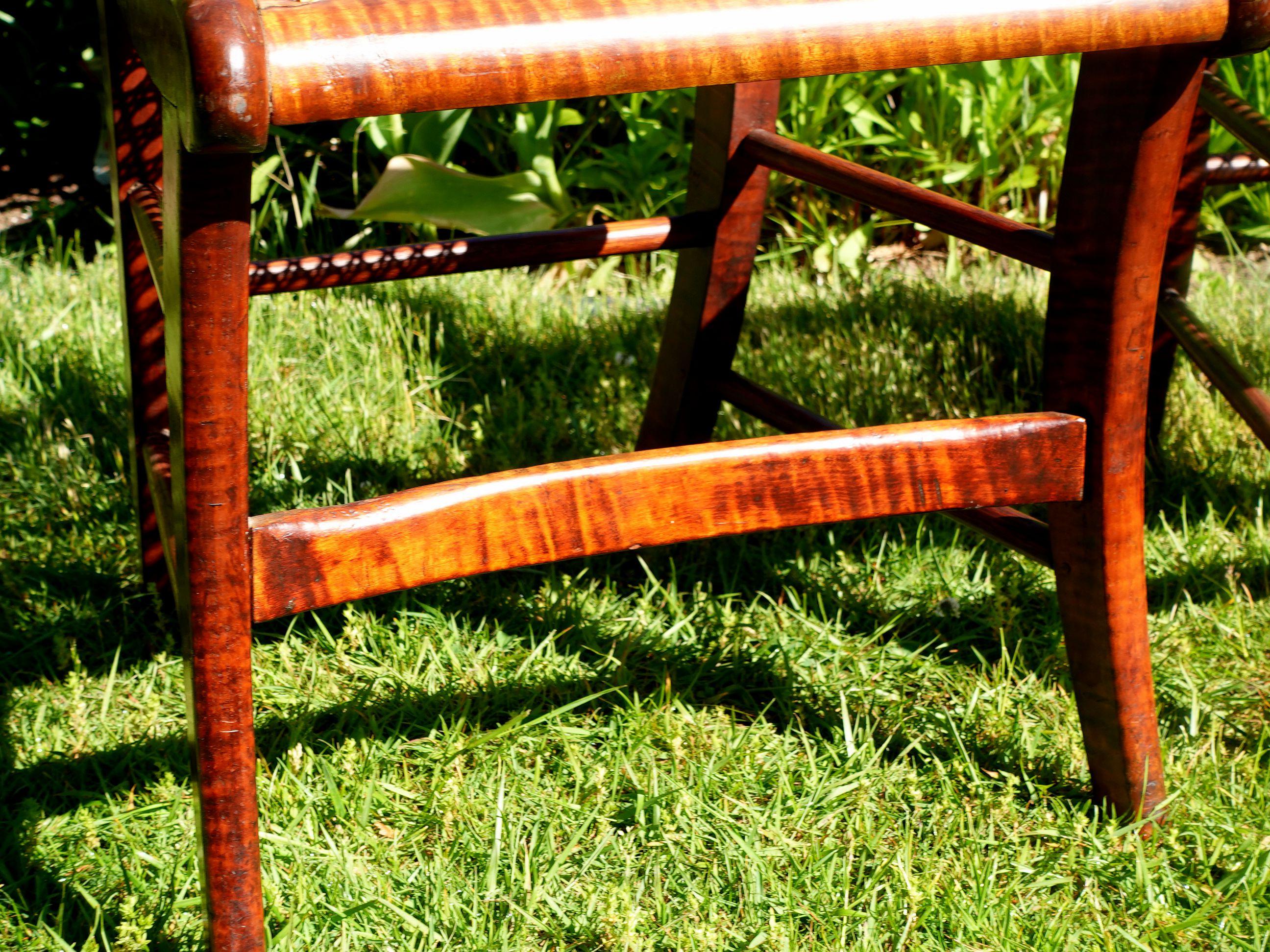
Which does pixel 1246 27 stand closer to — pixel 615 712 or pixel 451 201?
pixel 615 712

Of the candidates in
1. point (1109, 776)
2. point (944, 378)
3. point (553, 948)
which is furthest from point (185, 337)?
point (944, 378)

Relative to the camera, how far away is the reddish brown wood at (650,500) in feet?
2.74

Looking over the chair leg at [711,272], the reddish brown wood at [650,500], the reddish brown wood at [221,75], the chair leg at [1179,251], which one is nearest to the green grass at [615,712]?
the chair leg at [1179,251]

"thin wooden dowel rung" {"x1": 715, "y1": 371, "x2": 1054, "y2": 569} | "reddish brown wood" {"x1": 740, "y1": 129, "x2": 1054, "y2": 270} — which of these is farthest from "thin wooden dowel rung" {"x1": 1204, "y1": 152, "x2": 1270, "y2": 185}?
"thin wooden dowel rung" {"x1": 715, "y1": 371, "x2": 1054, "y2": 569}

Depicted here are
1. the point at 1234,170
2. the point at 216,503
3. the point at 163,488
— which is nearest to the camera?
the point at 216,503

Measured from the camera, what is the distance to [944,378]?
2.11m

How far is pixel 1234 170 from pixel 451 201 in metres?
1.46

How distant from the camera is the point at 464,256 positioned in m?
1.40

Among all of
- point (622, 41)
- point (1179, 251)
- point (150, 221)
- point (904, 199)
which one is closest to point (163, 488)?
point (150, 221)

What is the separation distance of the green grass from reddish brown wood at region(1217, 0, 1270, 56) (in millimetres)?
727

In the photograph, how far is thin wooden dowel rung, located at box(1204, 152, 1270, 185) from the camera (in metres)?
1.62

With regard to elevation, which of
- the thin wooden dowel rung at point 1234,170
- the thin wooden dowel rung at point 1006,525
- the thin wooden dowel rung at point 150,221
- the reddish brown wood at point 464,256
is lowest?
the thin wooden dowel rung at point 1006,525

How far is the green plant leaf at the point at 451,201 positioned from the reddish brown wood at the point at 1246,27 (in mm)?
1761

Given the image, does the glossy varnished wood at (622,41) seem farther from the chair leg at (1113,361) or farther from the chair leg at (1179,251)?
the chair leg at (1179,251)
